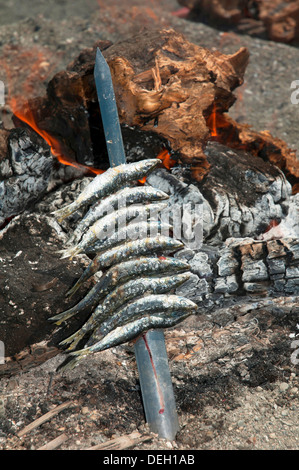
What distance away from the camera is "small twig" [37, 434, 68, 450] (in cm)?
207

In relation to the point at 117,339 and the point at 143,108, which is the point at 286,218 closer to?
the point at 143,108

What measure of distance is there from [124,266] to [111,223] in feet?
0.82

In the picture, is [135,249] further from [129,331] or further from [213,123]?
[213,123]

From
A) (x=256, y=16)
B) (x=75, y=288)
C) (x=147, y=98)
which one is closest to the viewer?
(x=75, y=288)

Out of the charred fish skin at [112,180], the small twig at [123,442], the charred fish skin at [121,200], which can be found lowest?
the small twig at [123,442]

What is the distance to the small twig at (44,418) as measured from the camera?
7.11 feet

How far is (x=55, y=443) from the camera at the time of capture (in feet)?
6.85

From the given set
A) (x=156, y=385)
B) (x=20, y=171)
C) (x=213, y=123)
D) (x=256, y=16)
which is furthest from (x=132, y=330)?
(x=256, y=16)

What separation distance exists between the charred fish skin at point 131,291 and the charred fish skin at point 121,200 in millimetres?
425

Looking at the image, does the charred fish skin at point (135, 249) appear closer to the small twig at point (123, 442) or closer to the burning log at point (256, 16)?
the small twig at point (123, 442)

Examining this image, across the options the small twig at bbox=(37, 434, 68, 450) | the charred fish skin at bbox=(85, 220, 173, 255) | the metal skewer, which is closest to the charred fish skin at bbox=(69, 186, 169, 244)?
the charred fish skin at bbox=(85, 220, 173, 255)

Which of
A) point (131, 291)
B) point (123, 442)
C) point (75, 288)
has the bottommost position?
point (123, 442)

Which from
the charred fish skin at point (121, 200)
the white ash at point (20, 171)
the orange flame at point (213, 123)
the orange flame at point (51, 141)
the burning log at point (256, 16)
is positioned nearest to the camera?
the charred fish skin at point (121, 200)

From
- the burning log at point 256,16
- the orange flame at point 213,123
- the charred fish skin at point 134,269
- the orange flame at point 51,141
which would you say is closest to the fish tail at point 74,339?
the charred fish skin at point 134,269
